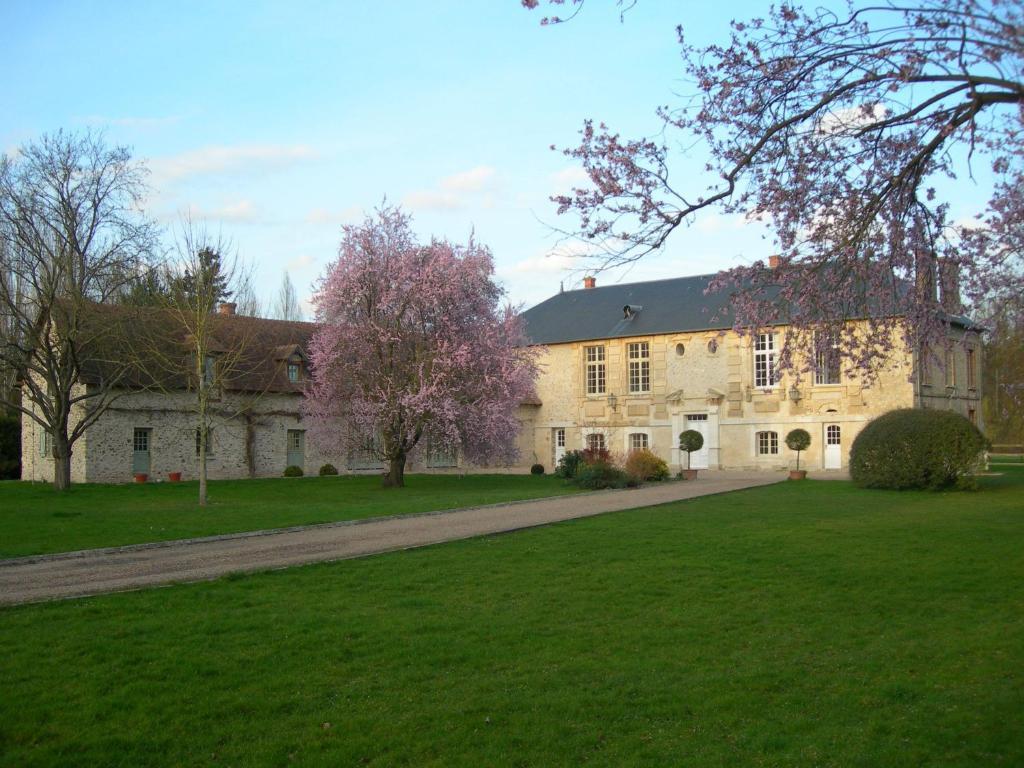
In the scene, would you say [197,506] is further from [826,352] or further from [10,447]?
[10,447]

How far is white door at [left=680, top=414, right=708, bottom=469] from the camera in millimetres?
34844

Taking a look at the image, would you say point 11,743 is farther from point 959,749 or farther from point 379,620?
point 959,749

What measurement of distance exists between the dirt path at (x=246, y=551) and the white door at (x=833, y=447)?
15.7 meters

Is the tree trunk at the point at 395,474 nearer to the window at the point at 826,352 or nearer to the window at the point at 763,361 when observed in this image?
the window at the point at 763,361

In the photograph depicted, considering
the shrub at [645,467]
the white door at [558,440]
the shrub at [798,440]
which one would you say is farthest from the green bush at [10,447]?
the shrub at [798,440]

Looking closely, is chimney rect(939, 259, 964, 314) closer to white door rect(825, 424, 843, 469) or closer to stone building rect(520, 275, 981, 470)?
stone building rect(520, 275, 981, 470)

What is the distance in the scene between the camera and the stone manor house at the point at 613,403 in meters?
29.8

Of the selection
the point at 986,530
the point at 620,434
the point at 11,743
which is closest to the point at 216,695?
the point at 11,743

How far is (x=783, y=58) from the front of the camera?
293 inches

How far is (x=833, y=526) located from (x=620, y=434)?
22.9 metres

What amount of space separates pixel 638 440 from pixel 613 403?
1893 millimetres

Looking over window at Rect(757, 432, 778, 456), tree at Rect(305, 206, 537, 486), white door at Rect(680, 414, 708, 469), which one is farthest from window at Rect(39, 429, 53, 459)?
window at Rect(757, 432, 778, 456)

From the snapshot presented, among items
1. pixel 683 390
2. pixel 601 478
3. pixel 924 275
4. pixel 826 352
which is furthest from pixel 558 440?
pixel 924 275

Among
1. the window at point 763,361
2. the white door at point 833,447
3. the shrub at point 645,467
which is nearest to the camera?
the shrub at point 645,467
